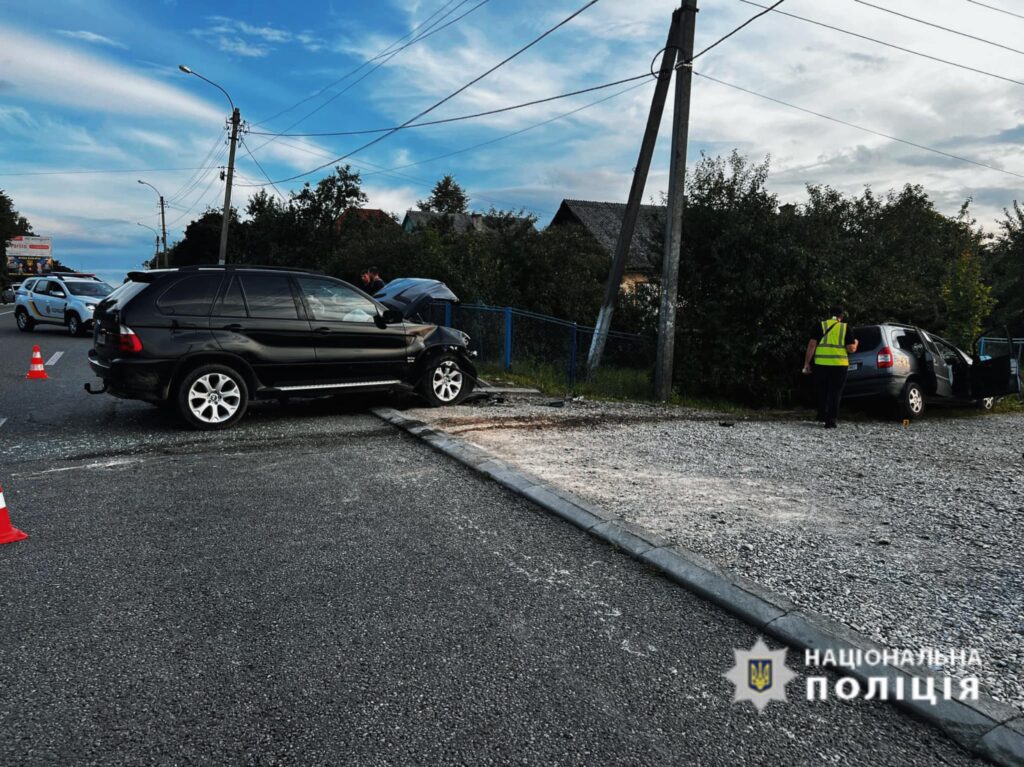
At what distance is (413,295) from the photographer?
14523mm

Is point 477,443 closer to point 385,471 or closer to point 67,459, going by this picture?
point 385,471

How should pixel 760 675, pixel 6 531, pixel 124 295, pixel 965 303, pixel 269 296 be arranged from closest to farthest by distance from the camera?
1. pixel 760 675
2. pixel 6 531
3. pixel 124 295
4. pixel 269 296
5. pixel 965 303

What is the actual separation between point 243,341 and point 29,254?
69343 mm

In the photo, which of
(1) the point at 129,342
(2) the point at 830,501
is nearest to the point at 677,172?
(2) the point at 830,501

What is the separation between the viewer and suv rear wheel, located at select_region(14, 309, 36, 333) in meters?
22.2

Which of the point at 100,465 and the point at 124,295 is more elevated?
the point at 124,295

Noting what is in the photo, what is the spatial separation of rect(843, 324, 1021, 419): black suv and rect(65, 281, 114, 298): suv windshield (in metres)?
20.6

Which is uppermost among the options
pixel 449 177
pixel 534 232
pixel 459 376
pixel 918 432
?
pixel 449 177

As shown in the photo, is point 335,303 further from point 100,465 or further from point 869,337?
point 869,337

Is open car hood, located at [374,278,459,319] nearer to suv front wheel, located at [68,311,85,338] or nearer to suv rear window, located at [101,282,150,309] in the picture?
suv rear window, located at [101,282,150,309]

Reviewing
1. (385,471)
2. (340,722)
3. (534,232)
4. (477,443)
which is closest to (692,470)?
(477,443)

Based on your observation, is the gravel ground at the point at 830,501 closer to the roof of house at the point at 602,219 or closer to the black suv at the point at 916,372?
the black suv at the point at 916,372

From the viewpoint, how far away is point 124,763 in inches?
93.4

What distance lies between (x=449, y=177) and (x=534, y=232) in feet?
186
